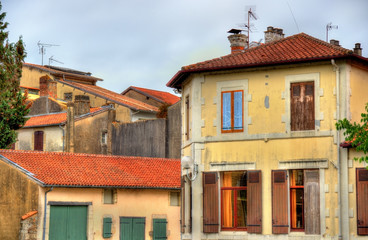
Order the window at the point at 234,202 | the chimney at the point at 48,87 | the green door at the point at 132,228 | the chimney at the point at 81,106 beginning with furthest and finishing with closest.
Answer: the chimney at the point at 48,87 → the chimney at the point at 81,106 → the green door at the point at 132,228 → the window at the point at 234,202

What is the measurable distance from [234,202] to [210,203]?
772mm

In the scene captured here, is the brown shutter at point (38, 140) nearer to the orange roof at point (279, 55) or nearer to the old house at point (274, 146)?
the orange roof at point (279, 55)

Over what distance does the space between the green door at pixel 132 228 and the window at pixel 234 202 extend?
1437 cm

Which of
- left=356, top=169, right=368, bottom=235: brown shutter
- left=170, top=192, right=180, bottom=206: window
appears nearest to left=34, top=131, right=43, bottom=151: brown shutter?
left=170, top=192, right=180, bottom=206: window

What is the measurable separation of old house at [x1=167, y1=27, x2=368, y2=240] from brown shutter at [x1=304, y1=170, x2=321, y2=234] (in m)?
0.03

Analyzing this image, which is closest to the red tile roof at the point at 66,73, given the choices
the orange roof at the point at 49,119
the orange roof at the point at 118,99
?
the orange roof at the point at 118,99

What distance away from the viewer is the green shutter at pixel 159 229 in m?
38.5

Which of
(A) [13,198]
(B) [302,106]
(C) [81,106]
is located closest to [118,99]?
(C) [81,106]

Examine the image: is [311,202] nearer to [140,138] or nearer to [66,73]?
[140,138]

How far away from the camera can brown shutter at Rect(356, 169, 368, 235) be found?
71.5 feet

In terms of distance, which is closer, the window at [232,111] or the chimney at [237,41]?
the window at [232,111]

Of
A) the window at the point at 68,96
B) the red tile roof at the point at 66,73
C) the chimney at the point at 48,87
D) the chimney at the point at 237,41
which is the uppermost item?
the red tile roof at the point at 66,73

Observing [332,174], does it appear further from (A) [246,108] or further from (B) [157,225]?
(B) [157,225]

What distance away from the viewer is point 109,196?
37188 mm
